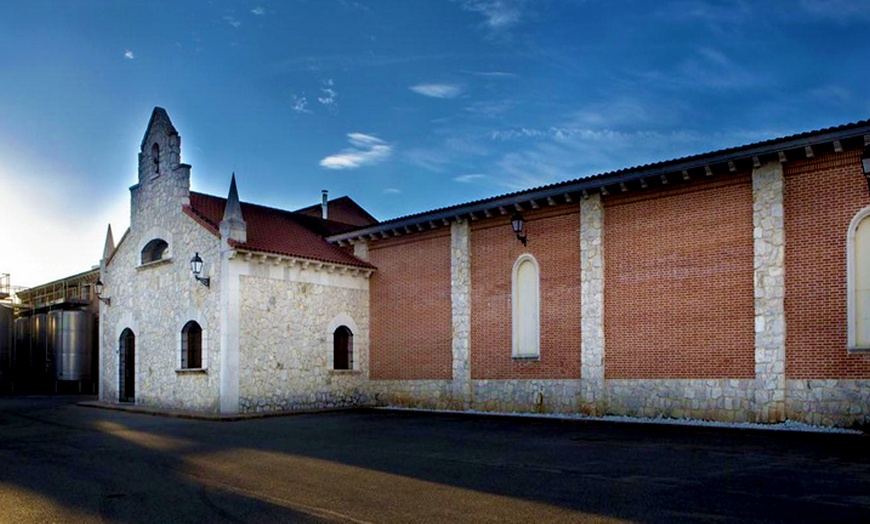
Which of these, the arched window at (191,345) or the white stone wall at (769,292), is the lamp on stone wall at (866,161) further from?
the arched window at (191,345)

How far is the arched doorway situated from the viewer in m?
26.6

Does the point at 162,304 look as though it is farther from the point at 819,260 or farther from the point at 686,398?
the point at 819,260

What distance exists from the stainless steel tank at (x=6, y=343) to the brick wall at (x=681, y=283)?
116 ft

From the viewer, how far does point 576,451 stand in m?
12.2

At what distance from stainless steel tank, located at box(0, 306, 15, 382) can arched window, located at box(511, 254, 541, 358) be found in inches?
1270

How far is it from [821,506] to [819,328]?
918cm

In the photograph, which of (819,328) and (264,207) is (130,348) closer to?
(264,207)

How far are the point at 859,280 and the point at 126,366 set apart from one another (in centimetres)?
2272

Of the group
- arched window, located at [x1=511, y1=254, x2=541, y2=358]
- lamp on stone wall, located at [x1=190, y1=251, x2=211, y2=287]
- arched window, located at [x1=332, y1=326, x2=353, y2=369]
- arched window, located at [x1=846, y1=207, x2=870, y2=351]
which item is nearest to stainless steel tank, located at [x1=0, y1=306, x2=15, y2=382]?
lamp on stone wall, located at [x1=190, y1=251, x2=211, y2=287]

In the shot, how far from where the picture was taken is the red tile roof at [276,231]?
22.9 metres

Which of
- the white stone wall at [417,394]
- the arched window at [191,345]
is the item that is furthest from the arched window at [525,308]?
the arched window at [191,345]

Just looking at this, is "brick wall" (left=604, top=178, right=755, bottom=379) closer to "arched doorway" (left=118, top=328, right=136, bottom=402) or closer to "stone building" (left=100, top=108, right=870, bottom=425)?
"stone building" (left=100, top=108, right=870, bottom=425)

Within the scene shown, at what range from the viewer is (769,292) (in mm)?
16391

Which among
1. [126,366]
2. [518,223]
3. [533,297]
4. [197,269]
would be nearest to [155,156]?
[197,269]
